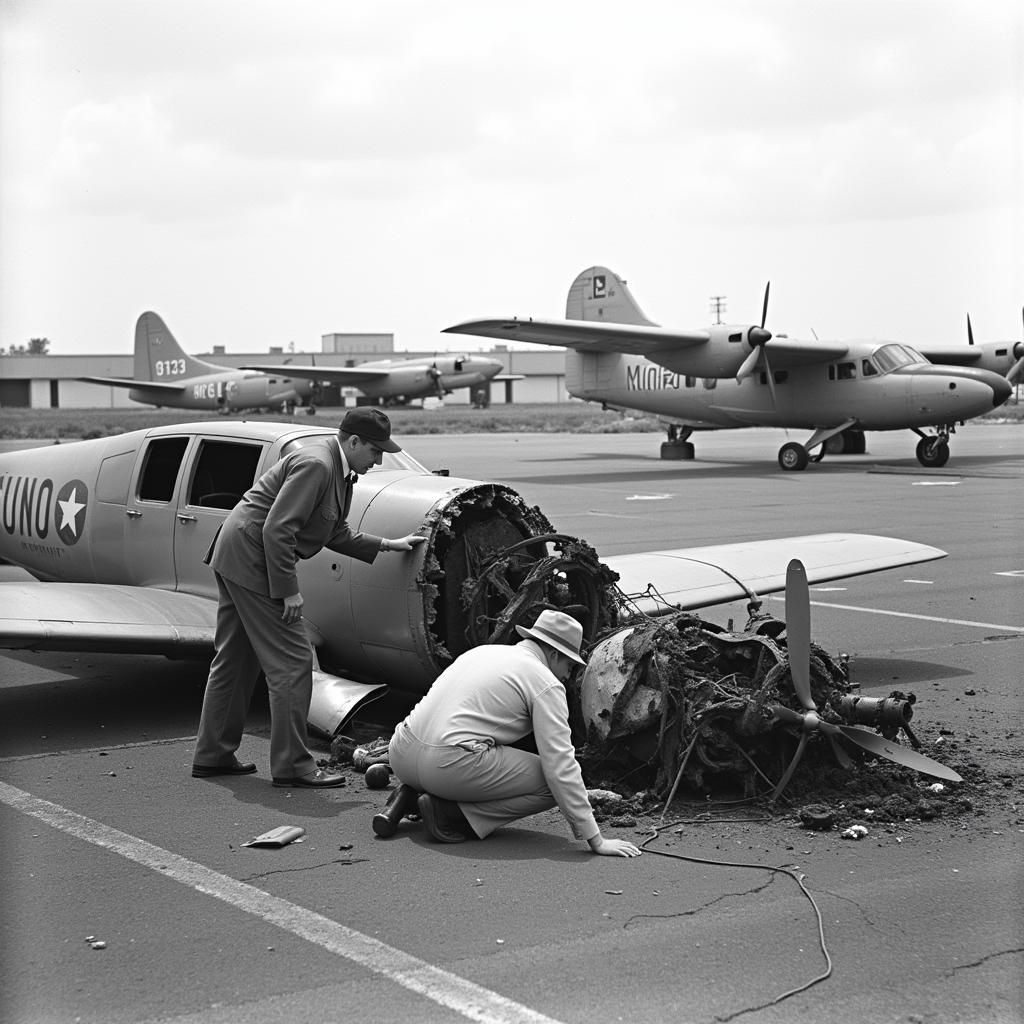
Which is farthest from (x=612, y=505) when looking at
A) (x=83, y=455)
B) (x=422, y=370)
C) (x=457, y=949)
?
(x=422, y=370)

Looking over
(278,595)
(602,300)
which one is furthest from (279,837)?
(602,300)

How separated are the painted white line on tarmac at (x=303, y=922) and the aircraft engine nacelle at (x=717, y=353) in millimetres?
27692

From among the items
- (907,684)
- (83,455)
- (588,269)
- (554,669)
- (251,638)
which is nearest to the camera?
(554,669)

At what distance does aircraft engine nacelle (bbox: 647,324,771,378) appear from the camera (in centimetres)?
3241

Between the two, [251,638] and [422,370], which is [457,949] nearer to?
[251,638]

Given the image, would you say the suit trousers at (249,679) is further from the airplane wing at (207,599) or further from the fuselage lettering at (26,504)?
the fuselage lettering at (26,504)

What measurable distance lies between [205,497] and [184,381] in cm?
6535

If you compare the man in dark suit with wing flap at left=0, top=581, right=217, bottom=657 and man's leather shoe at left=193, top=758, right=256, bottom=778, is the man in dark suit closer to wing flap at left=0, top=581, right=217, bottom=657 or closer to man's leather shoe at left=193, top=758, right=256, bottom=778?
man's leather shoe at left=193, top=758, right=256, bottom=778

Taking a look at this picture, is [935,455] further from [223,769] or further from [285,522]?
[223,769]

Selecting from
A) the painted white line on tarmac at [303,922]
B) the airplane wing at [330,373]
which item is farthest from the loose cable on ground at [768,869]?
the airplane wing at [330,373]

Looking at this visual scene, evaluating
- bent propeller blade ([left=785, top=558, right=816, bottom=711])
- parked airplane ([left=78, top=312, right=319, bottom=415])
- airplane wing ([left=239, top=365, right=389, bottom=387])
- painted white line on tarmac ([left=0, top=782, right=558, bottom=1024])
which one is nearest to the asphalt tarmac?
painted white line on tarmac ([left=0, top=782, right=558, bottom=1024])

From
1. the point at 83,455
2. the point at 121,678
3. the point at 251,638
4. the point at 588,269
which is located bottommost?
the point at 121,678

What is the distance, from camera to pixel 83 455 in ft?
32.8

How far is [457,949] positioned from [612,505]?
771 inches
